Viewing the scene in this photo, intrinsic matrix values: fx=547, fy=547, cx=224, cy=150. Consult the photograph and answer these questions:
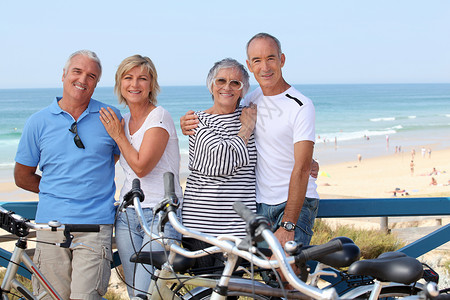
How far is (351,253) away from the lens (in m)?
2.44

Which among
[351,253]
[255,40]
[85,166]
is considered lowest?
[351,253]

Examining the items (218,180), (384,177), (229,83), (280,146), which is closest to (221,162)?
(218,180)

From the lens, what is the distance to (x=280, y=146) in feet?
10.3

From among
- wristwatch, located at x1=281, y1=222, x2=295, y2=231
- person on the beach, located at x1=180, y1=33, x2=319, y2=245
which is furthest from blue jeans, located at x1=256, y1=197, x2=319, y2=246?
wristwatch, located at x1=281, y1=222, x2=295, y2=231

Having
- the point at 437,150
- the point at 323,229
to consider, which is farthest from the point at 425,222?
the point at 437,150

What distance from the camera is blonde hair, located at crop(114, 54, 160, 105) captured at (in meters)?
3.25

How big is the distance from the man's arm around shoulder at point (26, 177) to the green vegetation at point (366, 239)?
3768 millimetres

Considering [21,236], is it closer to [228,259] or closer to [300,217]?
[228,259]

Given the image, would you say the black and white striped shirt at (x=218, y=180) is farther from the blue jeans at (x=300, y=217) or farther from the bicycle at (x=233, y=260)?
the bicycle at (x=233, y=260)

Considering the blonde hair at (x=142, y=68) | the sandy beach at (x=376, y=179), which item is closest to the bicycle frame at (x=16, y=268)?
the blonde hair at (x=142, y=68)

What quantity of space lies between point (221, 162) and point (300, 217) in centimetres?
57

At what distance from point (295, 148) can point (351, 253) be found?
78cm

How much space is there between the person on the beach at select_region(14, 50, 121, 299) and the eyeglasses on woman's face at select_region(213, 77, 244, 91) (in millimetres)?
734

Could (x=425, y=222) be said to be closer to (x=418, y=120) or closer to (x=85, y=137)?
(x=85, y=137)
